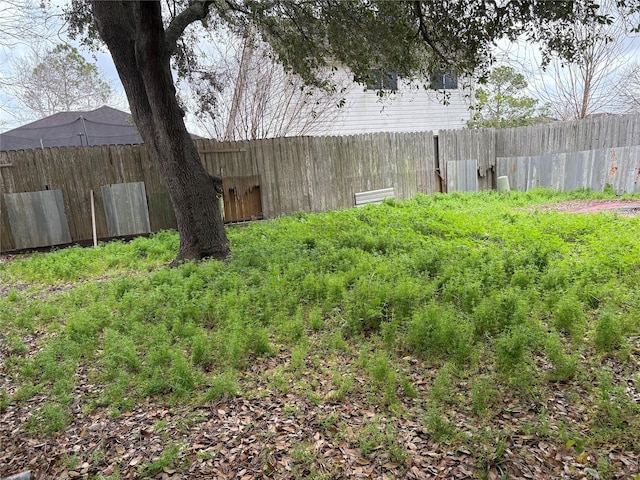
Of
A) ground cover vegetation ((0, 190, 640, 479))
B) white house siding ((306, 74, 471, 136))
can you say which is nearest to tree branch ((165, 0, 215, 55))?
ground cover vegetation ((0, 190, 640, 479))

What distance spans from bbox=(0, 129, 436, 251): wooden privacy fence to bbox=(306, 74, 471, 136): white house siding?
323 centimetres

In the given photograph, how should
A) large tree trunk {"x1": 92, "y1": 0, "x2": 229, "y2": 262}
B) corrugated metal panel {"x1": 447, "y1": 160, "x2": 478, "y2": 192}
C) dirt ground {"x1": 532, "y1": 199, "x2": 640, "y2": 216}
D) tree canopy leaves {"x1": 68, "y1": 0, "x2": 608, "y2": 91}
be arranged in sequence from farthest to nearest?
corrugated metal panel {"x1": 447, "y1": 160, "x2": 478, "y2": 192} < dirt ground {"x1": 532, "y1": 199, "x2": 640, "y2": 216} < large tree trunk {"x1": 92, "y1": 0, "x2": 229, "y2": 262} < tree canopy leaves {"x1": 68, "y1": 0, "x2": 608, "y2": 91}

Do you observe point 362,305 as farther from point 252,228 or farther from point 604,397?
point 252,228

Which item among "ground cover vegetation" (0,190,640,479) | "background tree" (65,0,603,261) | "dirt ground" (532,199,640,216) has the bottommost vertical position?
"ground cover vegetation" (0,190,640,479)

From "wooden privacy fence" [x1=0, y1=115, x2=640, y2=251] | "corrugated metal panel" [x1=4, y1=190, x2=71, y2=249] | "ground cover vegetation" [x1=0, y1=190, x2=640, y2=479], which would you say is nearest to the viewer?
"ground cover vegetation" [x1=0, y1=190, x2=640, y2=479]

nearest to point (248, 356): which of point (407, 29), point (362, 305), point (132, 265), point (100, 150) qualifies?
point (362, 305)

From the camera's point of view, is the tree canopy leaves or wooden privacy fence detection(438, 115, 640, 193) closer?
the tree canopy leaves

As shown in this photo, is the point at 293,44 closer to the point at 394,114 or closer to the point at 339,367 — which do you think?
the point at 339,367

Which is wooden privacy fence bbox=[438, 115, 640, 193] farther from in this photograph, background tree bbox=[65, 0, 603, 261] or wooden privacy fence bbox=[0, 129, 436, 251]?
background tree bbox=[65, 0, 603, 261]

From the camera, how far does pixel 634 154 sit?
9492 millimetres

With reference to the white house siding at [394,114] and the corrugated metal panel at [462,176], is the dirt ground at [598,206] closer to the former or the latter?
the corrugated metal panel at [462,176]

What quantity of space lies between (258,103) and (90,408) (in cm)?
1109

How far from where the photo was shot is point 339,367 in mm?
3195

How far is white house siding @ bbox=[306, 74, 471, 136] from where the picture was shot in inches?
558
